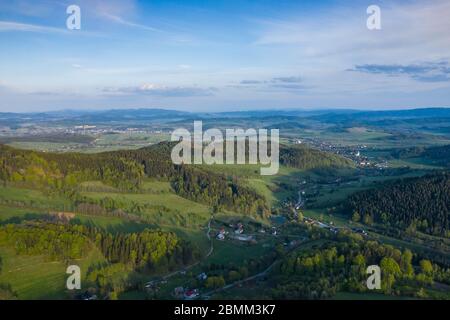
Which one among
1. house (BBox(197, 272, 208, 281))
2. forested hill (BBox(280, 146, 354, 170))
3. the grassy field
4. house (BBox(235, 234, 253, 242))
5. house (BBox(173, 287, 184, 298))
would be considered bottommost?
house (BBox(235, 234, 253, 242))

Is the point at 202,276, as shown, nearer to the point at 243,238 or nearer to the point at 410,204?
the point at 243,238

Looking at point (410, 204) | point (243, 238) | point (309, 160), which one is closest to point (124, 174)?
point (243, 238)

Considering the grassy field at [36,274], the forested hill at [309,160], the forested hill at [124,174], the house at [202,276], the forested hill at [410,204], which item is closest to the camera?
the grassy field at [36,274]

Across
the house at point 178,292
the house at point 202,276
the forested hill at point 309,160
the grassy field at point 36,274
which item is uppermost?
the forested hill at point 309,160

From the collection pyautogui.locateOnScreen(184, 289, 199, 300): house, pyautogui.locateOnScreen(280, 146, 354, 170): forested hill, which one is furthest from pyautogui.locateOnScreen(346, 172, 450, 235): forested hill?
pyautogui.locateOnScreen(280, 146, 354, 170): forested hill

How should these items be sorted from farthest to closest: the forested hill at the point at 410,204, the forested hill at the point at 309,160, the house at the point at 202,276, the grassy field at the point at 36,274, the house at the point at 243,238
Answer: the forested hill at the point at 309,160, the forested hill at the point at 410,204, the house at the point at 243,238, the house at the point at 202,276, the grassy field at the point at 36,274

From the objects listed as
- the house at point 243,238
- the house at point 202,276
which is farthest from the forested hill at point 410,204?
the house at point 202,276

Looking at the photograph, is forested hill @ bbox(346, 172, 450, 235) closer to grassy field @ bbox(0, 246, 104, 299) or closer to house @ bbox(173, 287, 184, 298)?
house @ bbox(173, 287, 184, 298)

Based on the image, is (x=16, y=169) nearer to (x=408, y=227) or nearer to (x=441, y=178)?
(x=408, y=227)

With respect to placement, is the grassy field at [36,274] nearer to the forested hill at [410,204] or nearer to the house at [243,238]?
the house at [243,238]
